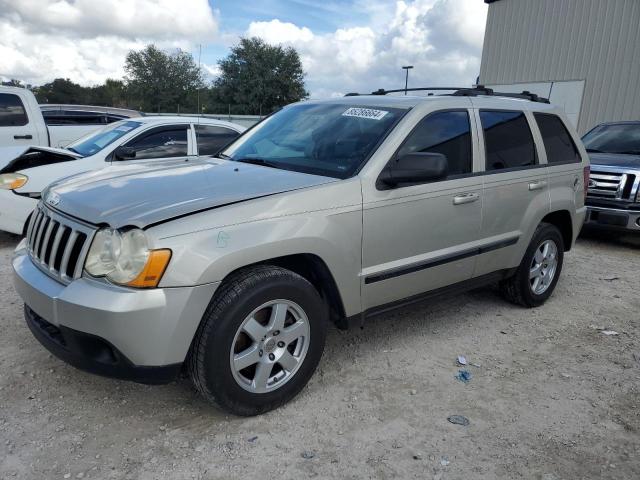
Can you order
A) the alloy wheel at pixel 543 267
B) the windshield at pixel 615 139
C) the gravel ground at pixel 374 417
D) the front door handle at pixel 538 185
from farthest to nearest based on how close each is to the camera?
the windshield at pixel 615 139
the alloy wheel at pixel 543 267
the front door handle at pixel 538 185
the gravel ground at pixel 374 417

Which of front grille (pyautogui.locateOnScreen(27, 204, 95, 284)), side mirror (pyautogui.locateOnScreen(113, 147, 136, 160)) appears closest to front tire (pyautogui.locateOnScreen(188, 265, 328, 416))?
front grille (pyautogui.locateOnScreen(27, 204, 95, 284))

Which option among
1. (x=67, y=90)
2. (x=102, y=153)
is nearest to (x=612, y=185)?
(x=102, y=153)

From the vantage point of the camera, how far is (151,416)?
280 centimetres

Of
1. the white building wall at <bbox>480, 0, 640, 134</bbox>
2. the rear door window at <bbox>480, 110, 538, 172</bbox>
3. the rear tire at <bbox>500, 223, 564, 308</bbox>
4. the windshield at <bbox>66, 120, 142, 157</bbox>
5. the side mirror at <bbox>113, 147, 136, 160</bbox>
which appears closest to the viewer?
the rear door window at <bbox>480, 110, 538, 172</bbox>

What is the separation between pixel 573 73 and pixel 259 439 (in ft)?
53.3

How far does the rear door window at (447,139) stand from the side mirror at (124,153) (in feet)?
12.7

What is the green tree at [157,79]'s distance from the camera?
143 ft

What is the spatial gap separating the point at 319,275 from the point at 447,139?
140 centimetres

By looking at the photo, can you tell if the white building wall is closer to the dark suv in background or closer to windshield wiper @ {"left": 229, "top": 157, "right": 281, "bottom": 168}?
the dark suv in background

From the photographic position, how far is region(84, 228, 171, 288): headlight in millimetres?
2324

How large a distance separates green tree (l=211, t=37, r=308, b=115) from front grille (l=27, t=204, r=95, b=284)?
3730cm

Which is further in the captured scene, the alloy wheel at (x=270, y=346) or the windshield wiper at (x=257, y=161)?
the windshield wiper at (x=257, y=161)

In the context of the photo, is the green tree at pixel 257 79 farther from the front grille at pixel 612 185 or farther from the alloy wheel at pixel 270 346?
the alloy wheel at pixel 270 346

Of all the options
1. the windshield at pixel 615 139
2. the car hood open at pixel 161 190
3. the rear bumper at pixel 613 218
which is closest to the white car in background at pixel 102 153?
the car hood open at pixel 161 190
